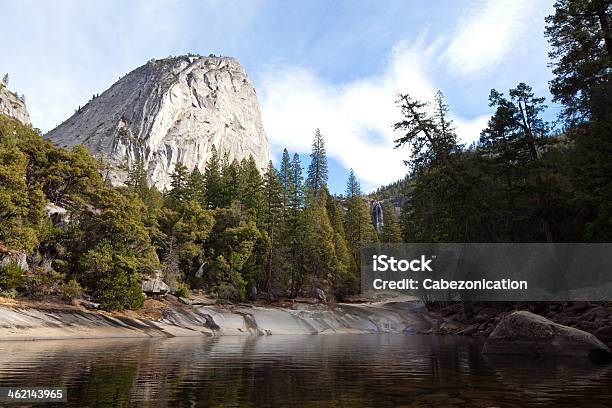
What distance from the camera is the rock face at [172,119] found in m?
122

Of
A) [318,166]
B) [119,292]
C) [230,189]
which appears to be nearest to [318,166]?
[318,166]

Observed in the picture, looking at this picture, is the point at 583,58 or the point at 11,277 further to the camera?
the point at 11,277

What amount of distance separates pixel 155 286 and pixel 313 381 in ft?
109

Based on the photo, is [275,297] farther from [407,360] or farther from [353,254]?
[407,360]

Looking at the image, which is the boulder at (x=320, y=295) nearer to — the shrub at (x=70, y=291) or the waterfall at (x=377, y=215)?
the shrub at (x=70, y=291)

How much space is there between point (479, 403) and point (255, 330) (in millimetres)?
31358

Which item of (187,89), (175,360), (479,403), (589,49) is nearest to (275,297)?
(175,360)

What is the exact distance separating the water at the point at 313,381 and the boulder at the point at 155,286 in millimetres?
24456

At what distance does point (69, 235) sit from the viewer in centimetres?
3531

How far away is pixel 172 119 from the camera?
132 m

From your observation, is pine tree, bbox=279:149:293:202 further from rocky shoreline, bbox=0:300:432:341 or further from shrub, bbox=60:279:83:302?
shrub, bbox=60:279:83:302

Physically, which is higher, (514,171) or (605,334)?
(514,171)

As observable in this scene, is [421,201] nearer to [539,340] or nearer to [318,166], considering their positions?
[539,340]

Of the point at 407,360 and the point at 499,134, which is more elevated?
the point at 499,134
